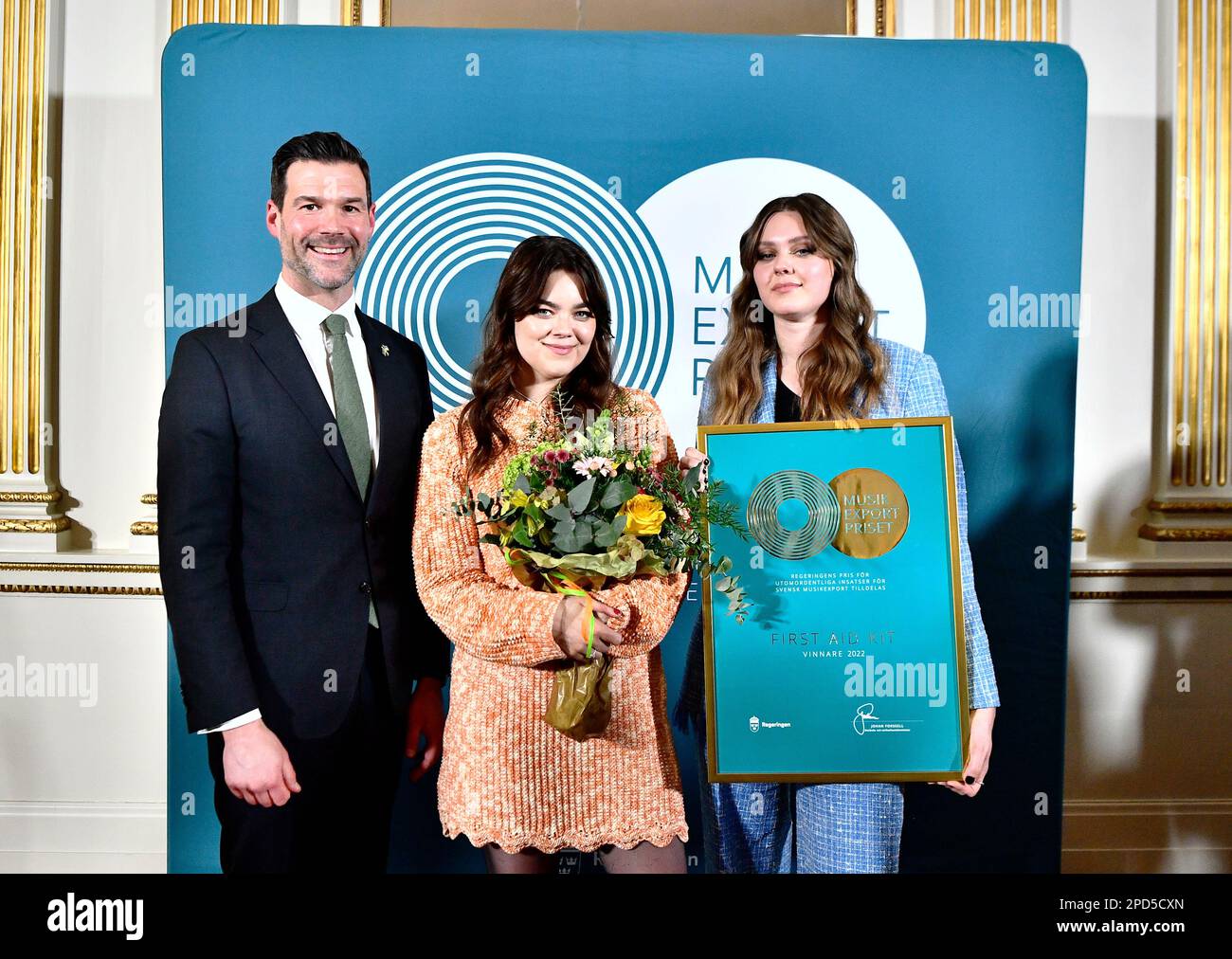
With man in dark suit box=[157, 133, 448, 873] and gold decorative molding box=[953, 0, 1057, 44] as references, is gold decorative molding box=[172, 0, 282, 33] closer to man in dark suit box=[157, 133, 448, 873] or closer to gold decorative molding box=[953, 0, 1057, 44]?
man in dark suit box=[157, 133, 448, 873]

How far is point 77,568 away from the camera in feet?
12.6

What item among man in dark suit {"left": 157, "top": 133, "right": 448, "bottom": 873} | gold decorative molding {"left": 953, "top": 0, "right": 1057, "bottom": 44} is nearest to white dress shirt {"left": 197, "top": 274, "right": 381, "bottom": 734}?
man in dark suit {"left": 157, "top": 133, "right": 448, "bottom": 873}

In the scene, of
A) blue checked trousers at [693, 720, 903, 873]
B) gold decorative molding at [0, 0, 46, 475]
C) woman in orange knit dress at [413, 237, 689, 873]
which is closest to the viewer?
woman in orange knit dress at [413, 237, 689, 873]

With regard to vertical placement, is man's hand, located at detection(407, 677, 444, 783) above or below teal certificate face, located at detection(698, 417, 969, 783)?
below

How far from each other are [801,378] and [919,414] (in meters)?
0.38

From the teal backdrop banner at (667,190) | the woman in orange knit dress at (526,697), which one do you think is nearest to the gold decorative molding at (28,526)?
the teal backdrop banner at (667,190)

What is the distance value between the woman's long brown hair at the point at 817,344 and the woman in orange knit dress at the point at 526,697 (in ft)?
2.09

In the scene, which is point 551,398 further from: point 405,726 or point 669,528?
point 405,726

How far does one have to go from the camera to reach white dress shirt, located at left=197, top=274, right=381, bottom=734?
3016mm

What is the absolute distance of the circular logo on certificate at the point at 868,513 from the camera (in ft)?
10.0

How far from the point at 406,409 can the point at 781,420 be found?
116 cm

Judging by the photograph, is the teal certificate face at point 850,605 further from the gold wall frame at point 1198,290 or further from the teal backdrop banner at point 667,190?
the gold wall frame at point 1198,290

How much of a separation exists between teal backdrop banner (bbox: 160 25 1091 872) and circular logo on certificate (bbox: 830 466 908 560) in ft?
1.10
